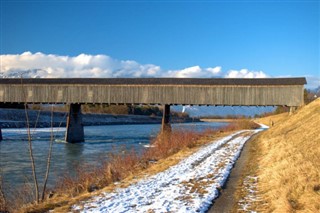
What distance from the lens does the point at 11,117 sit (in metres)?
60.7

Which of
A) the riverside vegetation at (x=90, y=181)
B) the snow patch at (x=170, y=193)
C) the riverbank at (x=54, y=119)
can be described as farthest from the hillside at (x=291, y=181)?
the riverbank at (x=54, y=119)

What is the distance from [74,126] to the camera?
3828 centimetres

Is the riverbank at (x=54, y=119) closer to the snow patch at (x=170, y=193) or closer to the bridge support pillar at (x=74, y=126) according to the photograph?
the bridge support pillar at (x=74, y=126)

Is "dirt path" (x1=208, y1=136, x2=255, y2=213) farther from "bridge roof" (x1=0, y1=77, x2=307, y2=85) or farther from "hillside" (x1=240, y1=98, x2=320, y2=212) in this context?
"bridge roof" (x1=0, y1=77, x2=307, y2=85)

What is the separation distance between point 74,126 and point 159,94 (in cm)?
886

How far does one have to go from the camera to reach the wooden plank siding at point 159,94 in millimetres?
34219

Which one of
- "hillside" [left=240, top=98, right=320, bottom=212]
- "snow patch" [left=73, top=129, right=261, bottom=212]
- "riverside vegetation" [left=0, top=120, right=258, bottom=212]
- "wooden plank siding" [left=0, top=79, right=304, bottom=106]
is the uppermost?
"wooden plank siding" [left=0, top=79, right=304, bottom=106]

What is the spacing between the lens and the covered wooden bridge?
1350 inches

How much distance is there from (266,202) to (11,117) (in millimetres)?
58815

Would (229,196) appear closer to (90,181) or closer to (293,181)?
(293,181)

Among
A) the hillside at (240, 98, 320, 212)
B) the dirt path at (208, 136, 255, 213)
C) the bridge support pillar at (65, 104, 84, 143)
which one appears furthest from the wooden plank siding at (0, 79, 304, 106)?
the dirt path at (208, 136, 255, 213)

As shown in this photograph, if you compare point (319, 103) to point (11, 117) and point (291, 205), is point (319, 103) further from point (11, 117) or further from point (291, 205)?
point (11, 117)

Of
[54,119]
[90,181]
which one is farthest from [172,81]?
[54,119]

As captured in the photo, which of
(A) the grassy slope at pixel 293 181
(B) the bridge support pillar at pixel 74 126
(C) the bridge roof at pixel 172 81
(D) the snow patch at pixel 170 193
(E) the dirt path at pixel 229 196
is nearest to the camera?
(A) the grassy slope at pixel 293 181
